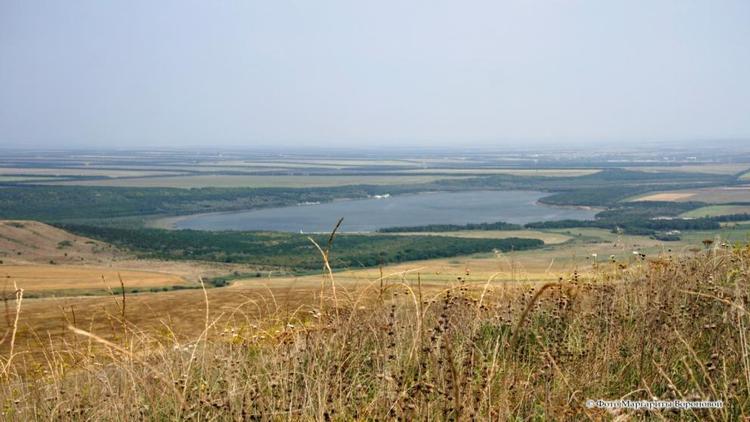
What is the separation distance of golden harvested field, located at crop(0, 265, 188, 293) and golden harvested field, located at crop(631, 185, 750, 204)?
62.8 metres

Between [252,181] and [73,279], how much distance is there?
109293 mm

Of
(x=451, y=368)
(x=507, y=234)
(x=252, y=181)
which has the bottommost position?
(x=507, y=234)

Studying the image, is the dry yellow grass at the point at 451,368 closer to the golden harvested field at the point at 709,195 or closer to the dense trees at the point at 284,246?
the dense trees at the point at 284,246

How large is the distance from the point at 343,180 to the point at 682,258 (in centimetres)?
13298

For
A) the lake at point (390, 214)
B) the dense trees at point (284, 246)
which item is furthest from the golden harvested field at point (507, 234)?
the lake at point (390, 214)

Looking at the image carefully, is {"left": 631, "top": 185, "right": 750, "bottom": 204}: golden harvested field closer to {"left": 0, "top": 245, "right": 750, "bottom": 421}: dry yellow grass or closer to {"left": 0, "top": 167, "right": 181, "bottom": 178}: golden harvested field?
{"left": 0, "top": 245, "right": 750, "bottom": 421}: dry yellow grass

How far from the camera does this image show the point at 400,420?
2.98 m

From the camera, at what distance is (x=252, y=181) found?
138250mm

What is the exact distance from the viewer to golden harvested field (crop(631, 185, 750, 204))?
7769 centimetres

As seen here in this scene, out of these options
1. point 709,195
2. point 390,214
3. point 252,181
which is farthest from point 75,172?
point 709,195

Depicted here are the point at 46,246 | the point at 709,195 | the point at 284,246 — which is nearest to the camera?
the point at 46,246

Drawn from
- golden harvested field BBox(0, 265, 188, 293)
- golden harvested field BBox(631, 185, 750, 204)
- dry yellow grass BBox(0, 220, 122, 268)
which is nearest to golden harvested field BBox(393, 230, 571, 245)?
dry yellow grass BBox(0, 220, 122, 268)

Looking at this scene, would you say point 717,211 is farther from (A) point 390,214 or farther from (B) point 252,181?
(B) point 252,181

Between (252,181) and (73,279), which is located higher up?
(73,279)
